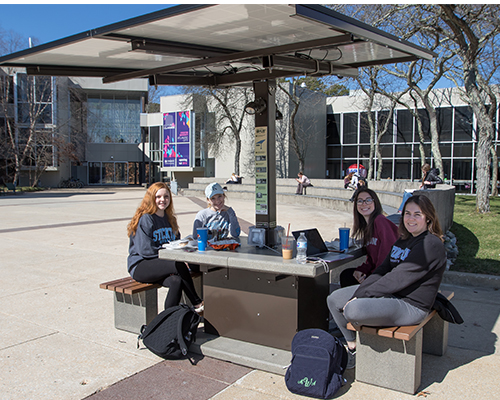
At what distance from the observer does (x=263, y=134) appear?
462 centimetres

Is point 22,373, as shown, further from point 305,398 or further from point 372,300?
point 372,300

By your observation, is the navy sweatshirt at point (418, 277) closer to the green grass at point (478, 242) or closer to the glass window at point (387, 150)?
the green grass at point (478, 242)

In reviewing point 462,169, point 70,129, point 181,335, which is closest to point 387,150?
point 462,169

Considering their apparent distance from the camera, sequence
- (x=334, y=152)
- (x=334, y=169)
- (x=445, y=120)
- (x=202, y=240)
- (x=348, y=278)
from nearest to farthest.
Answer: (x=202, y=240), (x=348, y=278), (x=445, y=120), (x=334, y=152), (x=334, y=169)

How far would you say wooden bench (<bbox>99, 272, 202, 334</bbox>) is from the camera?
4316 millimetres

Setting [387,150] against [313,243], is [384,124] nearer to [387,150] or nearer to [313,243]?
[387,150]

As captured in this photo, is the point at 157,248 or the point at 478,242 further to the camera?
the point at 478,242

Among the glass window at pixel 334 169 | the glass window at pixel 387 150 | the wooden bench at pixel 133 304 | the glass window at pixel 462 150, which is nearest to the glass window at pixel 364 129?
the glass window at pixel 387 150

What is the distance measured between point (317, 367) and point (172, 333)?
4.30ft

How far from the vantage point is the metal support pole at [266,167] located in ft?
15.1

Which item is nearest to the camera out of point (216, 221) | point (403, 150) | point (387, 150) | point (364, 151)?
point (216, 221)

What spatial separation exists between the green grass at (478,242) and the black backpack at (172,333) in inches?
186

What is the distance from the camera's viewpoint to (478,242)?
28.3 feet

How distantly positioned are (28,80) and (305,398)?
3920 cm
